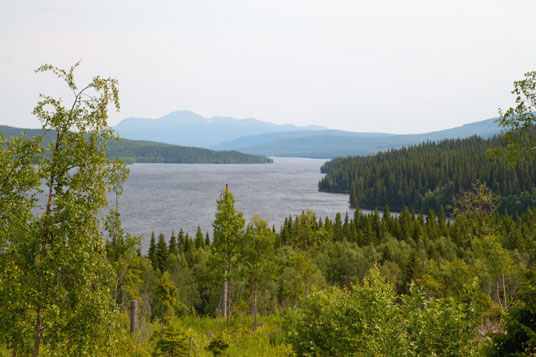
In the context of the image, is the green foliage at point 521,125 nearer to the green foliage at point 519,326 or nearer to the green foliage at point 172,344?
the green foliage at point 519,326

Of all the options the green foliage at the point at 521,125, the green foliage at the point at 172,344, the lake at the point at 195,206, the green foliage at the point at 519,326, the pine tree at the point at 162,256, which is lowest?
the pine tree at the point at 162,256

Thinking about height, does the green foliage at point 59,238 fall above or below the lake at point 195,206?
above

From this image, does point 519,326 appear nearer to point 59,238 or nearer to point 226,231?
point 59,238

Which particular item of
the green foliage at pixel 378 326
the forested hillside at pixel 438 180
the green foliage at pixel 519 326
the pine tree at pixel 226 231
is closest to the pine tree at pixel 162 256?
the pine tree at pixel 226 231

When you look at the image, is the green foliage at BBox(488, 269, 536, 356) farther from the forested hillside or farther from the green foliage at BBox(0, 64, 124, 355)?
the forested hillside

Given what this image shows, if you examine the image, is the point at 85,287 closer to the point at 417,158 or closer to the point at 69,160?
the point at 69,160

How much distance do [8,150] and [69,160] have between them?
5.54 feet

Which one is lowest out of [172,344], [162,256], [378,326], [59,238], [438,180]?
[162,256]

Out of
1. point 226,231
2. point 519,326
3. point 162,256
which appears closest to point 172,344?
point 519,326

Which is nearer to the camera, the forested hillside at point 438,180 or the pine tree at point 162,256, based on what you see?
the pine tree at point 162,256

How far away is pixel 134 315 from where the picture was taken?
23.6m

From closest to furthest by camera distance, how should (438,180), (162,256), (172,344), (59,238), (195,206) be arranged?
(59,238), (172,344), (162,256), (195,206), (438,180)

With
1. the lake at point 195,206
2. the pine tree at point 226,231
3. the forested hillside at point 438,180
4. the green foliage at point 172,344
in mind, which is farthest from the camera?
the forested hillside at point 438,180

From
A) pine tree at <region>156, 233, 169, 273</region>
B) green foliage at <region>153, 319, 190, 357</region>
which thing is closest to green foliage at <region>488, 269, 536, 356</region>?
green foliage at <region>153, 319, 190, 357</region>
